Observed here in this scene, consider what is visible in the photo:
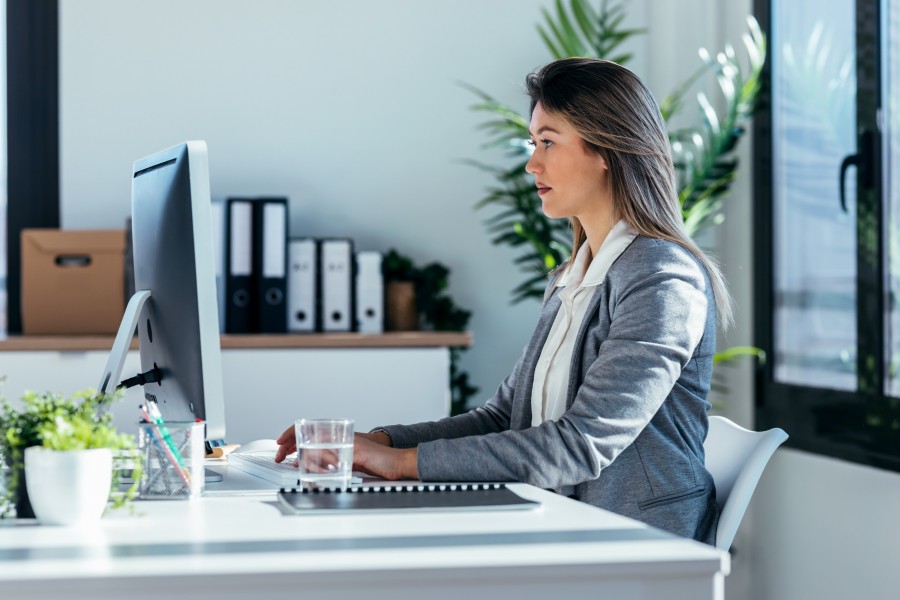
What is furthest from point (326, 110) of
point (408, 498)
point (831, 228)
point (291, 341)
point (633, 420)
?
point (408, 498)

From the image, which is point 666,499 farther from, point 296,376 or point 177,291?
point 296,376

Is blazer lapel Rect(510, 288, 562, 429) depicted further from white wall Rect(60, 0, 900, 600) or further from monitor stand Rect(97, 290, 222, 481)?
white wall Rect(60, 0, 900, 600)

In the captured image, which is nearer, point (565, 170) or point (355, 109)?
point (565, 170)

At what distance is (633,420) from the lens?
5.02 ft

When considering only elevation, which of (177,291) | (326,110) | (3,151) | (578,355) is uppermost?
(326,110)

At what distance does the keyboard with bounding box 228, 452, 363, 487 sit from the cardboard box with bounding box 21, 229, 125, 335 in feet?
4.90

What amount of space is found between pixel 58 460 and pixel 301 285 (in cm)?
210

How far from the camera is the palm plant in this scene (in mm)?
3170

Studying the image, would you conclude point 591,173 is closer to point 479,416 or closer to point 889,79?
point 479,416

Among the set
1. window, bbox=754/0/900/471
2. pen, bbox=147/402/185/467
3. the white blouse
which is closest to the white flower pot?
pen, bbox=147/402/185/467

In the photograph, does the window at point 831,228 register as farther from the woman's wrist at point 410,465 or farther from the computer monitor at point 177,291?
the computer monitor at point 177,291

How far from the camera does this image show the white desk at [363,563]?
945mm

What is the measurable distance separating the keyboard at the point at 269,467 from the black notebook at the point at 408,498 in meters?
0.14

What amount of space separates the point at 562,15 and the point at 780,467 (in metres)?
1.48
